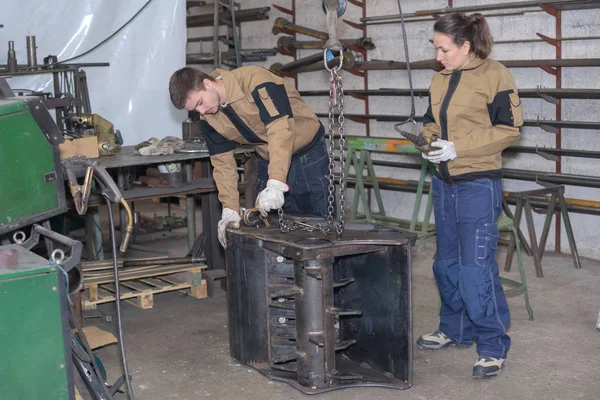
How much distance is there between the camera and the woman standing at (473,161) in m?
2.83

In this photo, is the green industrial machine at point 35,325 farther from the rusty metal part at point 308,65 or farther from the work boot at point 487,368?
the rusty metal part at point 308,65

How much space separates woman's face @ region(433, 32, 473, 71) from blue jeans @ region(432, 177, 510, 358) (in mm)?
443

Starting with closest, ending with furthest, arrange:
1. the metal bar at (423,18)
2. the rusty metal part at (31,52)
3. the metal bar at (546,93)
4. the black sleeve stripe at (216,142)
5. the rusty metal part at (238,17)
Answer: the black sleeve stripe at (216,142), the rusty metal part at (31,52), the metal bar at (546,93), the metal bar at (423,18), the rusty metal part at (238,17)

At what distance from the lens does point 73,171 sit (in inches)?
96.0

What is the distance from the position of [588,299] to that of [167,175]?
229cm

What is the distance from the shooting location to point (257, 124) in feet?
10.3

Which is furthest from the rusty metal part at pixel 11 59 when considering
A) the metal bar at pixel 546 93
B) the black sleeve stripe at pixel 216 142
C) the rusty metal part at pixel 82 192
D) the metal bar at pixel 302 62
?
the metal bar at pixel 546 93

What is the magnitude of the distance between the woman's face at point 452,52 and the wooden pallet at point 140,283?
1.91m

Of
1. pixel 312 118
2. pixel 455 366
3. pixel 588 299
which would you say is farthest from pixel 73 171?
pixel 588 299

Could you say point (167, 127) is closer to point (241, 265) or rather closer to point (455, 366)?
point (241, 265)

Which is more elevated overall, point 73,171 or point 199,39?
point 199,39

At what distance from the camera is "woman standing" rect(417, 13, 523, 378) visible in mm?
2826

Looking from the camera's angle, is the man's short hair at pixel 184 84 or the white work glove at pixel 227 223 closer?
the man's short hair at pixel 184 84

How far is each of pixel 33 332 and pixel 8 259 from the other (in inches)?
7.4
